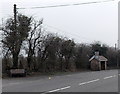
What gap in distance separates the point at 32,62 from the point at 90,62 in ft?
68.3

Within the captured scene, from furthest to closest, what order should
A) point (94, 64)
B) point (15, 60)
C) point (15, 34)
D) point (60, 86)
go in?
1. point (94, 64)
2. point (15, 60)
3. point (15, 34)
4. point (60, 86)

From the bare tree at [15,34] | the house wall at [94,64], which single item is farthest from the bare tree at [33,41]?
the house wall at [94,64]

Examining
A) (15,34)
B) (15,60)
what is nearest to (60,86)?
(15,34)

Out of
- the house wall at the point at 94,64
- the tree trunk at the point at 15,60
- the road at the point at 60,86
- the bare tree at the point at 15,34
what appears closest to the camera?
the road at the point at 60,86

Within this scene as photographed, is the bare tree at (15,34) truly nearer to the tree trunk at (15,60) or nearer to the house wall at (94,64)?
the tree trunk at (15,60)

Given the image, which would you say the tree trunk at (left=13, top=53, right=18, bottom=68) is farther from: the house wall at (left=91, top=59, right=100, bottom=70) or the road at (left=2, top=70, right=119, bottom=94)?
the house wall at (left=91, top=59, right=100, bottom=70)

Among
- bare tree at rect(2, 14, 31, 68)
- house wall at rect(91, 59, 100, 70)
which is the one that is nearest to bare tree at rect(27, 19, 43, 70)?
bare tree at rect(2, 14, 31, 68)

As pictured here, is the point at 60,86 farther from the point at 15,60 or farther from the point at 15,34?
the point at 15,60

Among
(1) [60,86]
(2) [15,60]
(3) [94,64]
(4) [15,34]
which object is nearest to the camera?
(1) [60,86]

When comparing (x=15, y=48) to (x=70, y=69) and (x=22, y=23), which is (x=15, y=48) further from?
(x=70, y=69)

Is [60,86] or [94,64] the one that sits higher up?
[94,64]

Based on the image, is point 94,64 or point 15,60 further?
point 94,64

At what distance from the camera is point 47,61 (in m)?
38.8

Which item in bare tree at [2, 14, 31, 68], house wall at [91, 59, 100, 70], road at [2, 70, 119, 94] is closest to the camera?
road at [2, 70, 119, 94]
